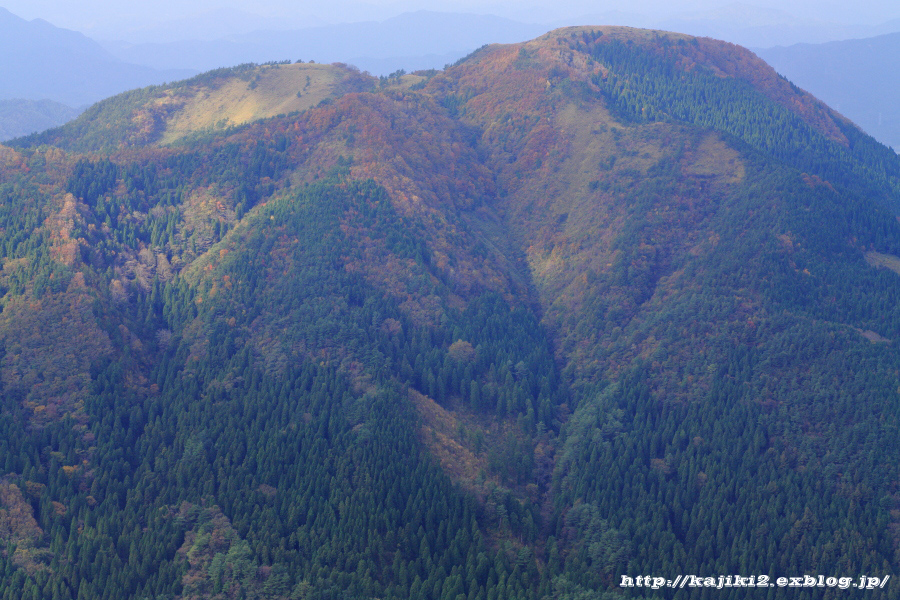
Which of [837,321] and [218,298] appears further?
[218,298]

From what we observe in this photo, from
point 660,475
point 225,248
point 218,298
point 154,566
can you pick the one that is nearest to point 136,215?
point 225,248

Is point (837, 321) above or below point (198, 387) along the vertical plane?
above

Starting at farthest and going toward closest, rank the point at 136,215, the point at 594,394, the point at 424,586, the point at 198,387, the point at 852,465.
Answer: the point at 136,215, the point at 594,394, the point at 198,387, the point at 852,465, the point at 424,586

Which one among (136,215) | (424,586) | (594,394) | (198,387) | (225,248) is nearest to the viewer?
(424,586)

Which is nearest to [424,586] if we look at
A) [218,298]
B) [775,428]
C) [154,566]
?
[154,566]

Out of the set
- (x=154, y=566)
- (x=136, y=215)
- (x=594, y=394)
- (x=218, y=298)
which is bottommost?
(x=154, y=566)

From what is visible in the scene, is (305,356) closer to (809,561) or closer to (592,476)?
(592,476)
